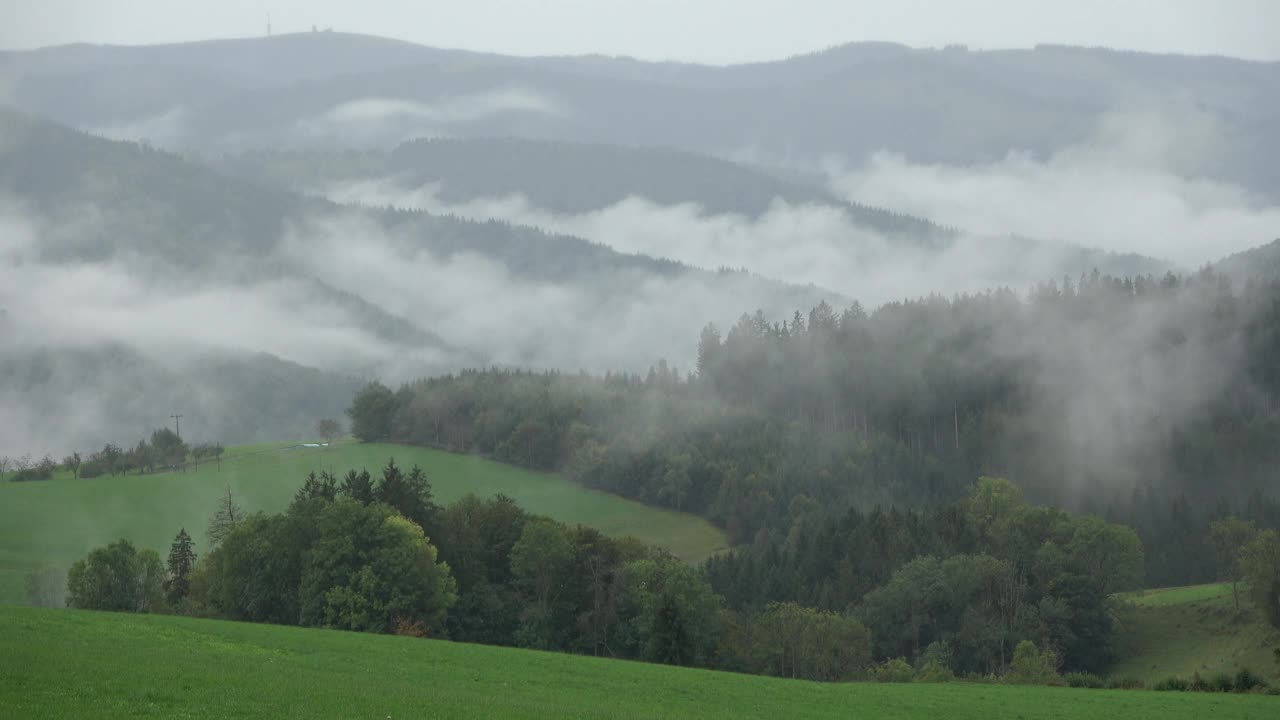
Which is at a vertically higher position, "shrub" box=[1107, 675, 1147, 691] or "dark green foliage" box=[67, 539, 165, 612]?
"dark green foliage" box=[67, 539, 165, 612]

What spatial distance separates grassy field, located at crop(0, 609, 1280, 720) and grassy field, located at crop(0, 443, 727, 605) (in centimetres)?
9124

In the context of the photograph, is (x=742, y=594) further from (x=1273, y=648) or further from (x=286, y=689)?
(x=286, y=689)

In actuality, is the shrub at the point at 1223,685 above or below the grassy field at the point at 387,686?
below

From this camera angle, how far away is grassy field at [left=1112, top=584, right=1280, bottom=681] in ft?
273

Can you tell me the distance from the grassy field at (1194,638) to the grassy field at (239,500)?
191ft

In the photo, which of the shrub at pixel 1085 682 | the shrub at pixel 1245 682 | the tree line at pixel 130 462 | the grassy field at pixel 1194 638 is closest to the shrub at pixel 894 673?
the shrub at pixel 1085 682

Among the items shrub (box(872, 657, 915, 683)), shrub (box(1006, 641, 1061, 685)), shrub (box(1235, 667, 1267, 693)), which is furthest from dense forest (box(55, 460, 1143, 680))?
shrub (box(1235, 667, 1267, 693))

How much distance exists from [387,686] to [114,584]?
1908 inches

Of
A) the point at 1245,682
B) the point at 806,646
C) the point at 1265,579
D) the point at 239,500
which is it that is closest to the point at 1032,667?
the point at 806,646

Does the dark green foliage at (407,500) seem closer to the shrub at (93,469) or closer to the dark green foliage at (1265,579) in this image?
the dark green foliage at (1265,579)

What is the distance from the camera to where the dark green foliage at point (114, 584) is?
83062mm

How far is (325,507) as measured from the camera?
8225 cm

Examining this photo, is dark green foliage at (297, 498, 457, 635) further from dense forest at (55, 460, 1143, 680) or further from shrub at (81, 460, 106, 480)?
shrub at (81, 460, 106, 480)

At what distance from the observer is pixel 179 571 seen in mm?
96688
